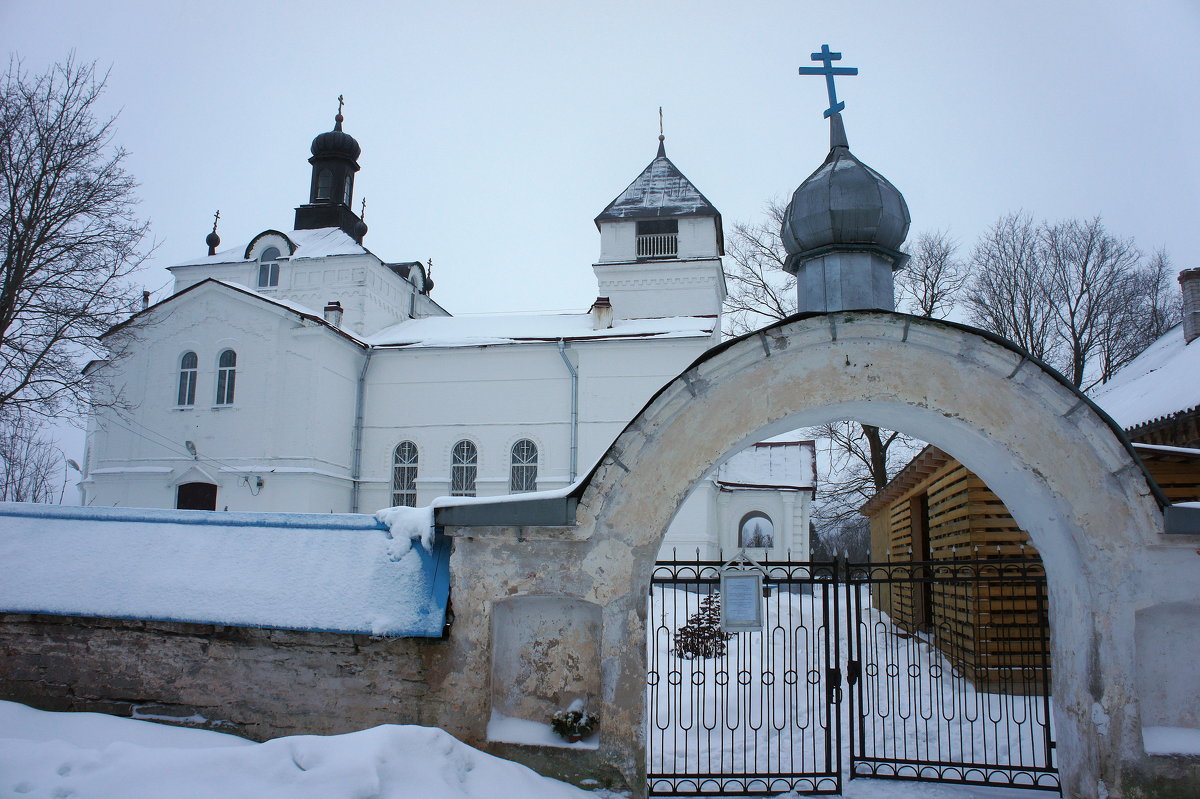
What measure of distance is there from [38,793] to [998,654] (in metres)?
9.05

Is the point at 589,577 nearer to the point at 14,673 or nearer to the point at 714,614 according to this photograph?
the point at 14,673

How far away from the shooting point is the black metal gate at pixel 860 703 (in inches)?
228

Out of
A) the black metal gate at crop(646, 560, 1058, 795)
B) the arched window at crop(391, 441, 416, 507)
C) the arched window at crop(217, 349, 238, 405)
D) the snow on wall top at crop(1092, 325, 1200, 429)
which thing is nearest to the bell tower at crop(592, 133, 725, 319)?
the arched window at crop(391, 441, 416, 507)

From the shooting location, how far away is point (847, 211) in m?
6.27

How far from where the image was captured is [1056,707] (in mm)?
5227

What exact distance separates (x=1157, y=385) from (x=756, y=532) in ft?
65.5

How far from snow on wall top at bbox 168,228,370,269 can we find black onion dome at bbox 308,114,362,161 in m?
2.95

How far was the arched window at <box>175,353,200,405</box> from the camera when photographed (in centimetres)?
2133

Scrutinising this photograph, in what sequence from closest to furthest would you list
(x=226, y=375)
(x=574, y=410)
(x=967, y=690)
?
(x=967, y=690) < (x=226, y=375) < (x=574, y=410)

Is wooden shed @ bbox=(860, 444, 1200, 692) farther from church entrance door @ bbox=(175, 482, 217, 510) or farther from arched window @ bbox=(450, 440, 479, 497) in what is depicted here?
church entrance door @ bbox=(175, 482, 217, 510)

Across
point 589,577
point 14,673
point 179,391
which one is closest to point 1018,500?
point 589,577

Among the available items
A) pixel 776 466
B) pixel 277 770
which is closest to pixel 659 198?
pixel 776 466

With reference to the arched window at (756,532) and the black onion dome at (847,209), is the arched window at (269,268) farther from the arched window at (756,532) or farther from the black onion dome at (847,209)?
the black onion dome at (847,209)

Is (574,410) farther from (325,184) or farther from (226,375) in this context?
(325,184)
